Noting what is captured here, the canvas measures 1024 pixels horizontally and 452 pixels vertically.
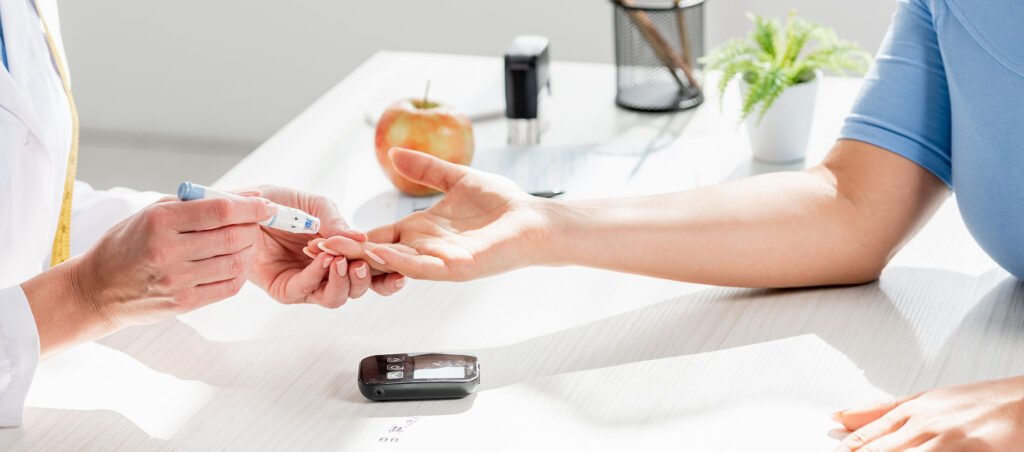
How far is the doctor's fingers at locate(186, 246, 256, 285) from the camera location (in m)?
1.11

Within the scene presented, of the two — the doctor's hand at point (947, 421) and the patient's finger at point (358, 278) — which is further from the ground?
the patient's finger at point (358, 278)

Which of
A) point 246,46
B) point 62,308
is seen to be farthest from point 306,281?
point 246,46

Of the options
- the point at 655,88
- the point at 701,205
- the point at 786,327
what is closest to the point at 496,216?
the point at 701,205

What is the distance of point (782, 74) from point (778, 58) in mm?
51

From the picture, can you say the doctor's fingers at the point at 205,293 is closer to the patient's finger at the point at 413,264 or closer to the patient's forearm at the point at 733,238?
the patient's finger at the point at 413,264

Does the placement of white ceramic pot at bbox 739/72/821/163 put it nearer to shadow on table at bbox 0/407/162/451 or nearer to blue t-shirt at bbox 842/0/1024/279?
blue t-shirt at bbox 842/0/1024/279

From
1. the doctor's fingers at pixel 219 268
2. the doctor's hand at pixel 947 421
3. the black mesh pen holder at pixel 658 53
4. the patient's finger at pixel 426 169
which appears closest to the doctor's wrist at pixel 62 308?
the doctor's fingers at pixel 219 268

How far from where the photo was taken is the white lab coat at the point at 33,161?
1.29 m

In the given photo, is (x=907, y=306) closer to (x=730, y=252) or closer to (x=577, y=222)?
(x=730, y=252)

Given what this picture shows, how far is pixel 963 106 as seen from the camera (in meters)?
1.26

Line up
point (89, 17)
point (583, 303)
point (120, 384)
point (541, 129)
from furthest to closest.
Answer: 1. point (89, 17)
2. point (541, 129)
3. point (583, 303)
4. point (120, 384)

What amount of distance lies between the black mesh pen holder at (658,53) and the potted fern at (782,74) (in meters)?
0.16

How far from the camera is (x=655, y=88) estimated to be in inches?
77.1

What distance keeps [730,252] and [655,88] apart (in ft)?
2.25
